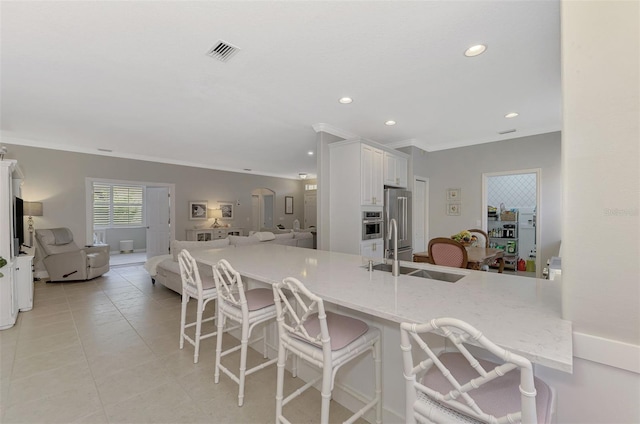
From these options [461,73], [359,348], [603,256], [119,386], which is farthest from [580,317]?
[119,386]

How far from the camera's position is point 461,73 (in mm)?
2645

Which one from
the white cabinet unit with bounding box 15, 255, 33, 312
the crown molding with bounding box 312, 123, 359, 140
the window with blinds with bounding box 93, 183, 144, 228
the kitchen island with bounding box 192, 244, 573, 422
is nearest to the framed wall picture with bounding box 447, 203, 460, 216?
the crown molding with bounding box 312, 123, 359, 140

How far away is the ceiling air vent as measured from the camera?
220 cm

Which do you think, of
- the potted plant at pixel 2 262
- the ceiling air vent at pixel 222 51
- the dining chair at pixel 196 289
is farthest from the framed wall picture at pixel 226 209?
the ceiling air vent at pixel 222 51

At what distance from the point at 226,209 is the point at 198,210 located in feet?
2.73

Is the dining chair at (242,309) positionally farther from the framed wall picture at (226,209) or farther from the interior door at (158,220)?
the framed wall picture at (226,209)

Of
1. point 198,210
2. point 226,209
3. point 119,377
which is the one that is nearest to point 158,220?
point 198,210

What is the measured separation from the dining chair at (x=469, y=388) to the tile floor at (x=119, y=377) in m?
0.98

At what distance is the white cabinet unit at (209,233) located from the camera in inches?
289

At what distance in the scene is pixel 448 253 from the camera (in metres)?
3.16

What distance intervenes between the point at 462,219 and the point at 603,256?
4677 mm

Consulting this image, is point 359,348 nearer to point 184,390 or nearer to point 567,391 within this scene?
point 567,391

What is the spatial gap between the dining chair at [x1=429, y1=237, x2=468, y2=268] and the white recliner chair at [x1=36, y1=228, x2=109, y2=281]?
587 centimetres

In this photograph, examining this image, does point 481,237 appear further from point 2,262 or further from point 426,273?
point 2,262
